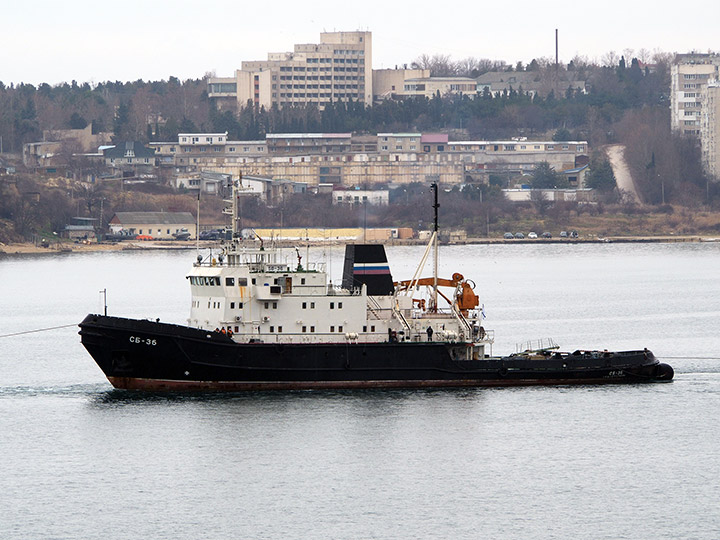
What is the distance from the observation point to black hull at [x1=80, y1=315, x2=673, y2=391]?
1713 inches

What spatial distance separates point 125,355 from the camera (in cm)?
4391

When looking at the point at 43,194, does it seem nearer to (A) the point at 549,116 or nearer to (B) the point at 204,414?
(A) the point at 549,116

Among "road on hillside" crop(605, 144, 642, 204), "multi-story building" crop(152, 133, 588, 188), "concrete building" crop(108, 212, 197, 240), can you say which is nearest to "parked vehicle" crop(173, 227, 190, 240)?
"concrete building" crop(108, 212, 197, 240)

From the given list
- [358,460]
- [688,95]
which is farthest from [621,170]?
[358,460]

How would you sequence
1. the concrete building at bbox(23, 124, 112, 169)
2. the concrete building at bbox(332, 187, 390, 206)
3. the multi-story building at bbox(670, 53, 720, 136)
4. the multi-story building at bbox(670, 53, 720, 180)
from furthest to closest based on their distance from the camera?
the multi-story building at bbox(670, 53, 720, 136) < the concrete building at bbox(23, 124, 112, 169) < the multi-story building at bbox(670, 53, 720, 180) < the concrete building at bbox(332, 187, 390, 206)

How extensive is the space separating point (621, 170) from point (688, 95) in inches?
663

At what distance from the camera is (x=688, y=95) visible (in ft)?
603

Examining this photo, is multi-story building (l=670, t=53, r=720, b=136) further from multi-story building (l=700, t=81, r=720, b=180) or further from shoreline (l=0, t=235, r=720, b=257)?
shoreline (l=0, t=235, r=720, b=257)

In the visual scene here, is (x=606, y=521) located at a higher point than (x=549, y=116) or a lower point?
lower

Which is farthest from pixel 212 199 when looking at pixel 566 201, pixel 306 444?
pixel 306 444

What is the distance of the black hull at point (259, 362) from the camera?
43.5 meters

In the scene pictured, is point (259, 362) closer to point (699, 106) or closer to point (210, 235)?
point (210, 235)

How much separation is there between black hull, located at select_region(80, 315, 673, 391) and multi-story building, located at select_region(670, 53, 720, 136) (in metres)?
140

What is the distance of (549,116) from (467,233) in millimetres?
49238
